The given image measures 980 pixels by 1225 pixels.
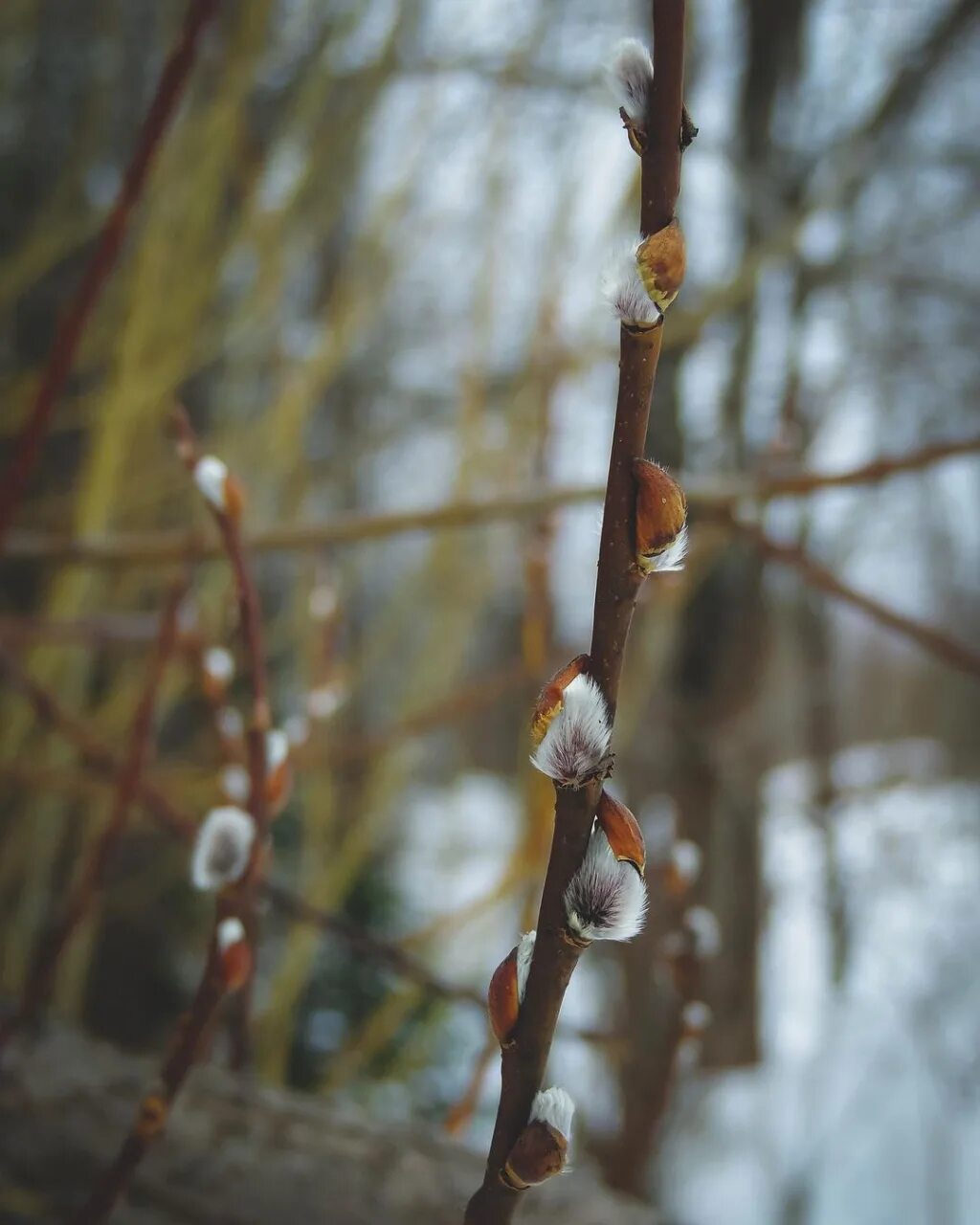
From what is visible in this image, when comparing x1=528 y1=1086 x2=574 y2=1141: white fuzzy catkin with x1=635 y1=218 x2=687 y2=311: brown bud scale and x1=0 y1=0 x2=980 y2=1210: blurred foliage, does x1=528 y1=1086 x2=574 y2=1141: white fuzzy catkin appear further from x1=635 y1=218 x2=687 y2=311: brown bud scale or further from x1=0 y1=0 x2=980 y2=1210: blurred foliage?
x1=0 y1=0 x2=980 y2=1210: blurred foliage

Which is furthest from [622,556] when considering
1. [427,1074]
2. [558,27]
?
[427,1074]

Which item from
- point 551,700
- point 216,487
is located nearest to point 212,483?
point 216,487

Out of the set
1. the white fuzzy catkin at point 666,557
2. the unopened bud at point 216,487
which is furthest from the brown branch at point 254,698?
the white fuzzy catkin at point 666,557

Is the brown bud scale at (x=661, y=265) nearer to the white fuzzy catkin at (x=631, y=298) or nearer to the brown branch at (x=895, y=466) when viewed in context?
the white fuzzy catkin at (x=631, y=298)

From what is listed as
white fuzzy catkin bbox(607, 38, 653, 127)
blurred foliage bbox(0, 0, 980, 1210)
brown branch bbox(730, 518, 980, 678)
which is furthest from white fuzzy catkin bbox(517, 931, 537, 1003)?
blurred foliage bbox(0, 0, 980, 1210)

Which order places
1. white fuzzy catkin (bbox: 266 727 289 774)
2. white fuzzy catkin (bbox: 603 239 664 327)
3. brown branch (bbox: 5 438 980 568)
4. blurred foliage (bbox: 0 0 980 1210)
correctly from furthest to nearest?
blurred foliage (bbox: 0 0 980 1210) → brown branch (bbox: 5 438 980 568) → white fuzzy catkin (bbox: 266 727 289 774) → white fuzzy catkin (bbox: 603 239 664 327)

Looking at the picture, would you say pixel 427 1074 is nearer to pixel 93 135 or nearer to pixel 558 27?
pixel 93 135

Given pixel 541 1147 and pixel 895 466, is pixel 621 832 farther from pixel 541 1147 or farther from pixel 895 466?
pixel 895 466
